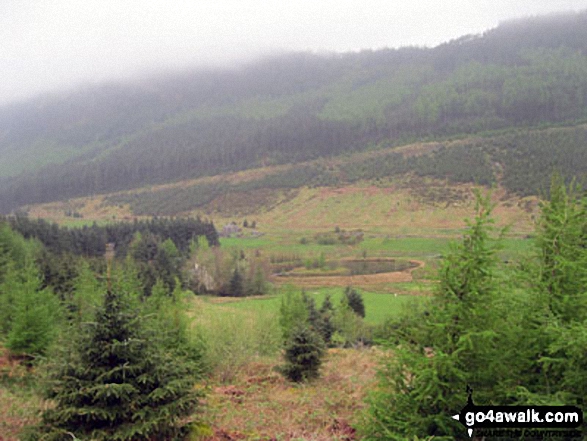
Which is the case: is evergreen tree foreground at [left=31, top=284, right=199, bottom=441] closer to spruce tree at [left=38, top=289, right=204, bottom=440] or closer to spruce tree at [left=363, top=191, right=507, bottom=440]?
spruce tree at [left=38, top=289, right=204, bottom=440]

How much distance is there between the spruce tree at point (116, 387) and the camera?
8016mm

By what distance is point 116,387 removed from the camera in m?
7.90

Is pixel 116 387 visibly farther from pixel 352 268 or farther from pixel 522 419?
pixel 352 268

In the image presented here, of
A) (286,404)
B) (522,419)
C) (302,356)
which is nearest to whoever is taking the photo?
(522,419)

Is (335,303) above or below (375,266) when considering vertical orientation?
above

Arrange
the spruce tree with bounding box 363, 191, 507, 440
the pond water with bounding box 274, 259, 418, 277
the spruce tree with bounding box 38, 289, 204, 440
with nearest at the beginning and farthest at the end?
the spruce tree with bounding box 363, 191, 507, 440, the spruce tree with bounding box 38, 289, 204, 440, the pond water with bounding box 274, 259, 418, 277

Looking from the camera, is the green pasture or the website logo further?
the green pasture

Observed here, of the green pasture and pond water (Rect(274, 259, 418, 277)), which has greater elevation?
the green pasture

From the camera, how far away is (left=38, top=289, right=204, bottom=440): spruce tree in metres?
8.02

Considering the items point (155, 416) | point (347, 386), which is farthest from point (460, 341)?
point (347, 386)

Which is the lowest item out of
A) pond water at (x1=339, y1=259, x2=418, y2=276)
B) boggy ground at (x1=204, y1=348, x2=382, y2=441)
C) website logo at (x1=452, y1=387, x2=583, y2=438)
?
pond water at (x1=339, y1=259, x2=418, y2=276)

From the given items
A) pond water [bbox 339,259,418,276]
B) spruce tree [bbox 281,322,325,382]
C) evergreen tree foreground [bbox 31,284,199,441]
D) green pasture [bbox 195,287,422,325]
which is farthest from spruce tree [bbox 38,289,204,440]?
pond water [bbox 339,259,418,276]

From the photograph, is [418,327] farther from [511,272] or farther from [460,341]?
[511,272]

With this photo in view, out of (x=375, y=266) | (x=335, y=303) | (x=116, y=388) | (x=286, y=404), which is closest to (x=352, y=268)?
(x=375, y=266)
